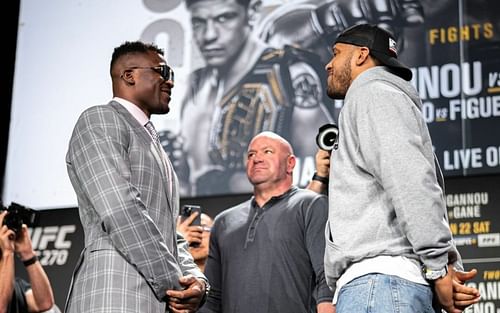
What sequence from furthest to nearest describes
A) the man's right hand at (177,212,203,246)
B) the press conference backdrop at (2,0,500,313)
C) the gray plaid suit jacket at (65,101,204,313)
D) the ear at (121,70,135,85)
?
the press conference backdrop at (2,0,500,313), the man's right hand at (177,212,203,246), the ear at (121,70,135,85), the gray plaid suit jacket at (65,101,204,313)

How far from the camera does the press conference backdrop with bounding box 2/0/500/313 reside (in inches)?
174

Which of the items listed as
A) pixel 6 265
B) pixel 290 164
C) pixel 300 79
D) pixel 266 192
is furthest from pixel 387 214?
pixel 300 79

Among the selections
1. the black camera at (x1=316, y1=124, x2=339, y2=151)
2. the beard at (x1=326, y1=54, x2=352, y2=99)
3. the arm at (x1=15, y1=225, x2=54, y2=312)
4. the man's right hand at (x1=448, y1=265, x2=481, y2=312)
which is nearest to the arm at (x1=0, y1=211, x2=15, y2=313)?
the arm at (x1=15, y1=225, x2=54, y2=312)

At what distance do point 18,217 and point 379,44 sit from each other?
2479 millimetres

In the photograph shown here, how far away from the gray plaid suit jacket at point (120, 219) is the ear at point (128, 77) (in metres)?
0.18

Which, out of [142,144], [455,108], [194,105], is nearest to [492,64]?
[455,108]

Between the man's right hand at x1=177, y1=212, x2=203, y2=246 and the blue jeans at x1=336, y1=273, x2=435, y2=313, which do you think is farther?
the man's right hand at x1=177, y1=212, x2=203, y2=246

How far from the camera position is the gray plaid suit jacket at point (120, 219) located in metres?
2.38

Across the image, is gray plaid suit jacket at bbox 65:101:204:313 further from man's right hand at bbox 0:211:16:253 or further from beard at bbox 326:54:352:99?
man's right hand at bbox 0:211:16:253

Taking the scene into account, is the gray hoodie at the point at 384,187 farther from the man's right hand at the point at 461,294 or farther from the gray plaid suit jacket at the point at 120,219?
the gray plaid suit jacket at the point at 120,219

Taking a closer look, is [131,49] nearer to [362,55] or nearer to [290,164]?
[362,55]

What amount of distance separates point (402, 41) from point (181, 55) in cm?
131

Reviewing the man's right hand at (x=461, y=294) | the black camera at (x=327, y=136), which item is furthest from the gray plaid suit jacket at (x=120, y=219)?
the black camera at (x=327, y=136)

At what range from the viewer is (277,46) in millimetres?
4918
